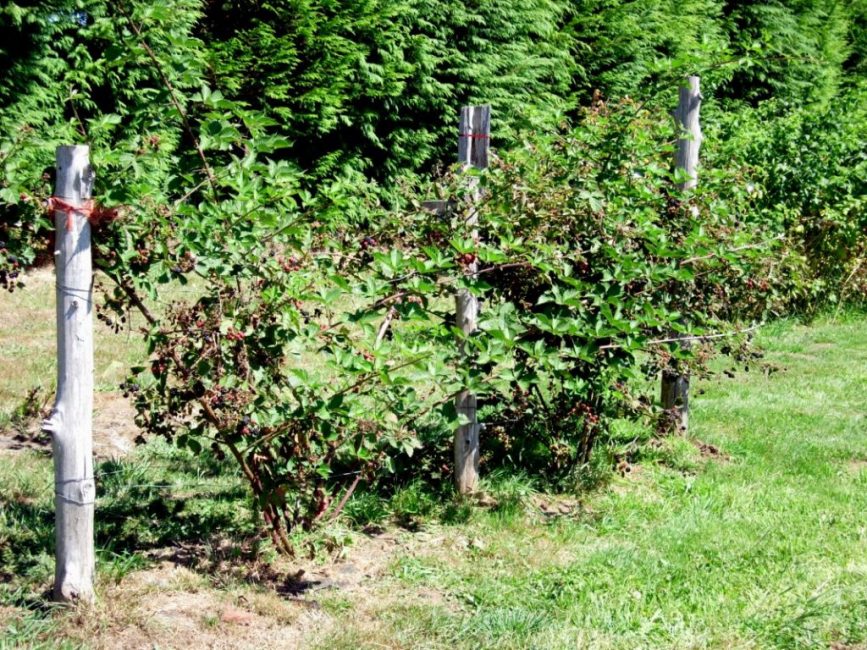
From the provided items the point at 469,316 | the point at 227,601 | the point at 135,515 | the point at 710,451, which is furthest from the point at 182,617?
the point at 710,451

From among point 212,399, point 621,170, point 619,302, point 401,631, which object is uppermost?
point 621,170

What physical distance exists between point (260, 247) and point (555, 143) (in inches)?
81.4

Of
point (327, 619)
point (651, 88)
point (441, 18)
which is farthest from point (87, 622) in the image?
point (441, 18)

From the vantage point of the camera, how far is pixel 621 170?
4824mm

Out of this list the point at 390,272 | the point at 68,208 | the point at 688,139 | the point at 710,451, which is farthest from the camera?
the point at 710,451

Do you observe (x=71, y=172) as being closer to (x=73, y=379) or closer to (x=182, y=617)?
(x=73, y=379)

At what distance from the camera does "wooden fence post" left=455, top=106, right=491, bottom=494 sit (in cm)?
457

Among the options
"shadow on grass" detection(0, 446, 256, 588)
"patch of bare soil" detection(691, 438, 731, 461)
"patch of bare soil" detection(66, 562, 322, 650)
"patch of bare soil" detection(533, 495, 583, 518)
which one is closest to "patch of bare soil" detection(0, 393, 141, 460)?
"shadow on grass" detection(0, 446, 256, 588)

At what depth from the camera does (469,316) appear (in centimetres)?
458

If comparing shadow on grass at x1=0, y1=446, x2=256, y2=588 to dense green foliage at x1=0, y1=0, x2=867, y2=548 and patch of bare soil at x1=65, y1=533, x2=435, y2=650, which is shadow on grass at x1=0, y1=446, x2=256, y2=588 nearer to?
patch of bare soil at x1=65, y1=533, x2=435, y2=650

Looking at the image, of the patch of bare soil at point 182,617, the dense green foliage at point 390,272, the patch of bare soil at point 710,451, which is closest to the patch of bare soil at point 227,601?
the patch of bare soil at point 182,617

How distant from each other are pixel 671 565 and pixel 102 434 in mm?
3144

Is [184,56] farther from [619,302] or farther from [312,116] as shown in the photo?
[312,116]

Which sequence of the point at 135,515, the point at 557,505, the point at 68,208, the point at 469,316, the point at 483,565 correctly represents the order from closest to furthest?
the point at 68,208, the point at 483,565, the point at 135,515, the point at 469,316, the point at 557,505
